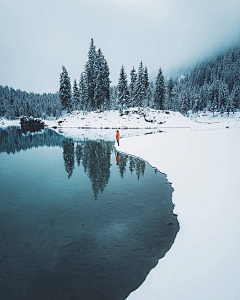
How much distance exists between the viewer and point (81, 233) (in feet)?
19.9

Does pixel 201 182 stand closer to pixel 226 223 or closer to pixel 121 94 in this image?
pixel 226 223

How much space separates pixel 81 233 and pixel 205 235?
4.11 metres

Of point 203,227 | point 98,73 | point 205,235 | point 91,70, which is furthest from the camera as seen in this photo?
point 91,70

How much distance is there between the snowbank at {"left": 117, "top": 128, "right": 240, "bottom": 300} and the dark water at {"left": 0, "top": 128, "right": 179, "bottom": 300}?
1.66 feet

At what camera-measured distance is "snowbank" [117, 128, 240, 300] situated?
141 inches

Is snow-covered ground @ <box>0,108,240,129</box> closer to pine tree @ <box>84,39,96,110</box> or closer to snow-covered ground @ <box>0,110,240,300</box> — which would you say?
pine tree @ <box>84,39,96,110</box>

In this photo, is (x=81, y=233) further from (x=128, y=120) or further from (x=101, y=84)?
(x=101, y=84)

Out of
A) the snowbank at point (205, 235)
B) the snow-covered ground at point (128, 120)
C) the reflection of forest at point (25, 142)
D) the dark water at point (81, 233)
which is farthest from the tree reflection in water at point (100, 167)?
the snow-covered ground at point (128, 120)

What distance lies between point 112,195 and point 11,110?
388ft

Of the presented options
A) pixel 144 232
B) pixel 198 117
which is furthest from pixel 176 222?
pixel 198 117

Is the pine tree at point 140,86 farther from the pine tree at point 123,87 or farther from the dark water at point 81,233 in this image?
the dark water at point 81,233

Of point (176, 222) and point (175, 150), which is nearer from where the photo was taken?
point (176, 222)

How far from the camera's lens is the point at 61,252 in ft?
17.1

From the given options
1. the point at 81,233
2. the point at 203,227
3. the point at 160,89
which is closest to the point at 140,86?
the point at 160,89
